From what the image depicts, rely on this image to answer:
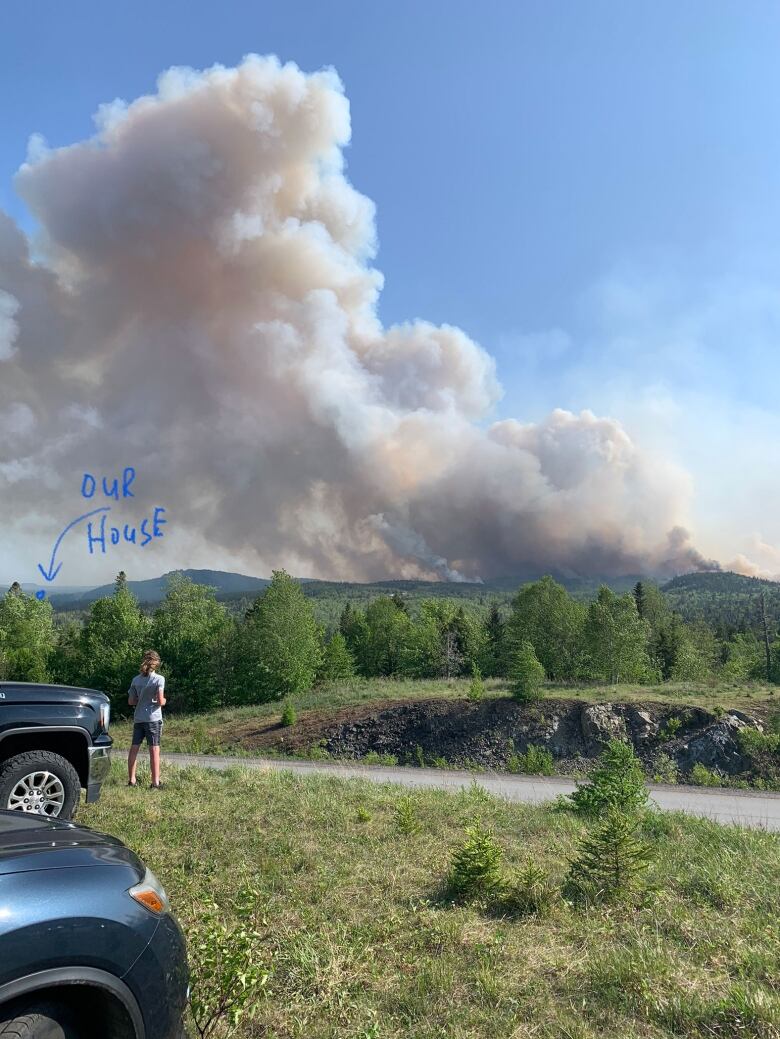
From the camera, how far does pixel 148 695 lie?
1041 cm

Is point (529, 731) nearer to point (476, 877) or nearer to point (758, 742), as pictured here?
point (758, 742)

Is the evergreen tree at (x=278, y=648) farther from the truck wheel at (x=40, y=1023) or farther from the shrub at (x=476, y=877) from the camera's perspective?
the truck wheel at (x=40, y=1023)

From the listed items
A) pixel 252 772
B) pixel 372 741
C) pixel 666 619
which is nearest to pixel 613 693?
pixel 372 741

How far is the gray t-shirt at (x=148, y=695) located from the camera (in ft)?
33.8

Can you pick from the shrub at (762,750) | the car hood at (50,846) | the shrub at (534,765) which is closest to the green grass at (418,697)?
the shrub at (762,750)

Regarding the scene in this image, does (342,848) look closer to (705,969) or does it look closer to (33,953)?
(705,969)

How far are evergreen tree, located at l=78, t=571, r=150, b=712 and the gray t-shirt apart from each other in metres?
43.3

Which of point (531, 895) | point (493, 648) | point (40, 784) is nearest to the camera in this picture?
→ point (531, 895)

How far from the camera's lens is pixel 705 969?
4012 mm

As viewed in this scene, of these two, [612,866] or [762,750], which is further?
[762,750]

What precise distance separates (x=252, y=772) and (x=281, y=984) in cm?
907

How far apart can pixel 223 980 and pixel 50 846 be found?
4.85 ft

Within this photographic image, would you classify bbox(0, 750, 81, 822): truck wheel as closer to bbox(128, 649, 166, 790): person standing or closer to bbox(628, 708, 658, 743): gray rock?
bbox(128, 649, 166, 790): person standing

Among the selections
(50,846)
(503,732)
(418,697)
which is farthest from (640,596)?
(50,846)
